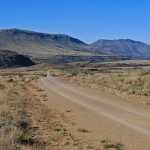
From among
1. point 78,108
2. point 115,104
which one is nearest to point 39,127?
point 78,108

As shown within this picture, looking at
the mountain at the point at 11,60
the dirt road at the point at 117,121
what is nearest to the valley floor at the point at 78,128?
the dirt road at the point at 117,121

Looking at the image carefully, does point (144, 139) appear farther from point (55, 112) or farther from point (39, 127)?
point (55, 112)

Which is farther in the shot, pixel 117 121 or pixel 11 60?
pixel 11 60

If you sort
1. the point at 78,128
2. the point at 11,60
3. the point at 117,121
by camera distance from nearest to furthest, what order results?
the point at 78,128, the point at 117,121, the point at 11,60

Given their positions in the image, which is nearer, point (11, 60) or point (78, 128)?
point (78, 128)

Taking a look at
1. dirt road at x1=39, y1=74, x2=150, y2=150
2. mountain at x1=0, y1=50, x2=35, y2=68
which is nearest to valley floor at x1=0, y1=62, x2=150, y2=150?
dirt road at x1=39, y1=74, x2=150, y2=150

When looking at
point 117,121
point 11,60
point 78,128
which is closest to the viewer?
point 78,128

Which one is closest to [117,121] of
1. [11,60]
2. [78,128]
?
[78,128]

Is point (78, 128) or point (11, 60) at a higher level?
point (78, 128)

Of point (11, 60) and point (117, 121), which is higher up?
point (117, 121)

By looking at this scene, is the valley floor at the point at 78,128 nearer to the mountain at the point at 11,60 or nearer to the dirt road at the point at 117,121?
the dirt road at the point at 117,121

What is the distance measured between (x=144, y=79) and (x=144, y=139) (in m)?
23.5

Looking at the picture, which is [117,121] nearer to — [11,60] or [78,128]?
[78,128]

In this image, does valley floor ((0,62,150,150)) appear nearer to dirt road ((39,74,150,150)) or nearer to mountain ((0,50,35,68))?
dirt road ((39,74,150,150))
